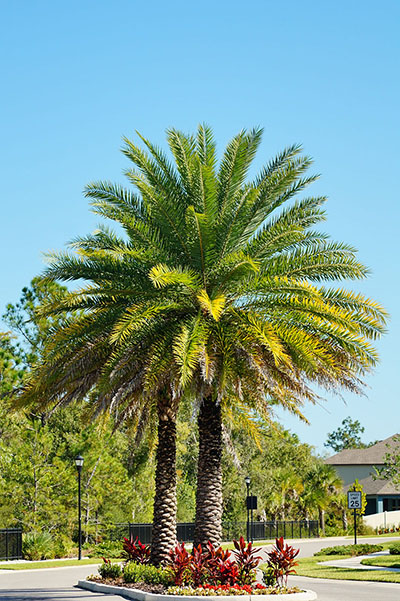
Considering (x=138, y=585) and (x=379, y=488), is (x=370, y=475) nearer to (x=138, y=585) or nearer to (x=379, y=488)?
(x=379, y=488)

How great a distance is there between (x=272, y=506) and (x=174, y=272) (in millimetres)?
43752

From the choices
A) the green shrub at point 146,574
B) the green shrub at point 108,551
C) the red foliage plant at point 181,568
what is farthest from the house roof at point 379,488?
the red foliage plant at point 181,568

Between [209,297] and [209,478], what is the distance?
457 centimetres

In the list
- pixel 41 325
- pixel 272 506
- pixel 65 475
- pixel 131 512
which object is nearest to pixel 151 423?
pixel 65 475

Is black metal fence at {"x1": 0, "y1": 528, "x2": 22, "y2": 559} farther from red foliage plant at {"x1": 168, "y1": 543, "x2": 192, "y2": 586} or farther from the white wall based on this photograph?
the white wall

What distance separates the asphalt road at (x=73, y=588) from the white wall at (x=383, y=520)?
122ft

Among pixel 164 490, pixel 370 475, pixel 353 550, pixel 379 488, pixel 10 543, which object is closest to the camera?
pixel 164 490

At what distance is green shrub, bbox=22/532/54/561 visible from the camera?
113ft

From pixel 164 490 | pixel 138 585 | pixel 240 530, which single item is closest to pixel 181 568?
pixel 138 585

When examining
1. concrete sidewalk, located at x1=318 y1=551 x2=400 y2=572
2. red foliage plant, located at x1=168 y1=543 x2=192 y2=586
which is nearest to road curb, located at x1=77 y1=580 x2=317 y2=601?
red foliage plant, located at x1=168 y1=543 x2=192 y2=586

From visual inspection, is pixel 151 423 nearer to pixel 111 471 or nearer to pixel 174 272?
pixel 174 272

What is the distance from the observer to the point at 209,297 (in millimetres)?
18828

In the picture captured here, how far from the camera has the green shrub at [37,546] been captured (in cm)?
3456

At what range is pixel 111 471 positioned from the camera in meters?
39.1
